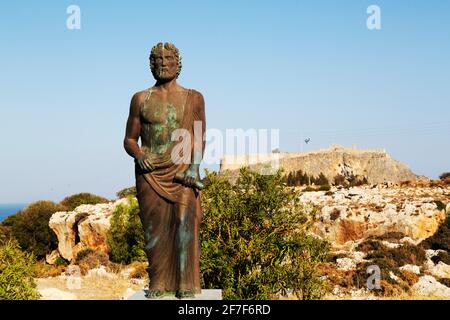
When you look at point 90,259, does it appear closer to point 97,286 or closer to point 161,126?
point 97,286

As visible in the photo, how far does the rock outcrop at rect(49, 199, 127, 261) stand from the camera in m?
30.2

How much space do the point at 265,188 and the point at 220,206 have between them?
1.29 meters

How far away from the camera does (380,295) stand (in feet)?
55.2

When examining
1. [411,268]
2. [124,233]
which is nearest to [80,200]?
[124,233]

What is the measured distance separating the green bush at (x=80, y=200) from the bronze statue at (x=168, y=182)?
40.7 m

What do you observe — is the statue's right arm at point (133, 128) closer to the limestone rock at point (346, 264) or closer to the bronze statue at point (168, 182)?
the bronze statue at point (168, 182)

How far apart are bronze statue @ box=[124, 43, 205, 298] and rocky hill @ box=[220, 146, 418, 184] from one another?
70.9m

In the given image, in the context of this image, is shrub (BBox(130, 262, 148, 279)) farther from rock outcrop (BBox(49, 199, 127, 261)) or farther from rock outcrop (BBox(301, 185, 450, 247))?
rock outcrop (BBox(301, 185, 450, 247))

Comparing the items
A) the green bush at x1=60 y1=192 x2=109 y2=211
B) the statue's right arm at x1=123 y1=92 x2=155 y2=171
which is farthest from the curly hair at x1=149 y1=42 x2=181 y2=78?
the green bush at x1=60 y1=192 x2=109 y2=211

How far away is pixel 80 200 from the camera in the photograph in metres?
47.3

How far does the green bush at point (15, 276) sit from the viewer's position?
36.2 feet

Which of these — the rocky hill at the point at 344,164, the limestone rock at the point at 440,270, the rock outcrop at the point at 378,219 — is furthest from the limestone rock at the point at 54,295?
the rocky hill at the point at 344,164

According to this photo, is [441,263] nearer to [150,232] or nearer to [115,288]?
[115,288]

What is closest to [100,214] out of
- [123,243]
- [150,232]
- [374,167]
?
[123,243]
